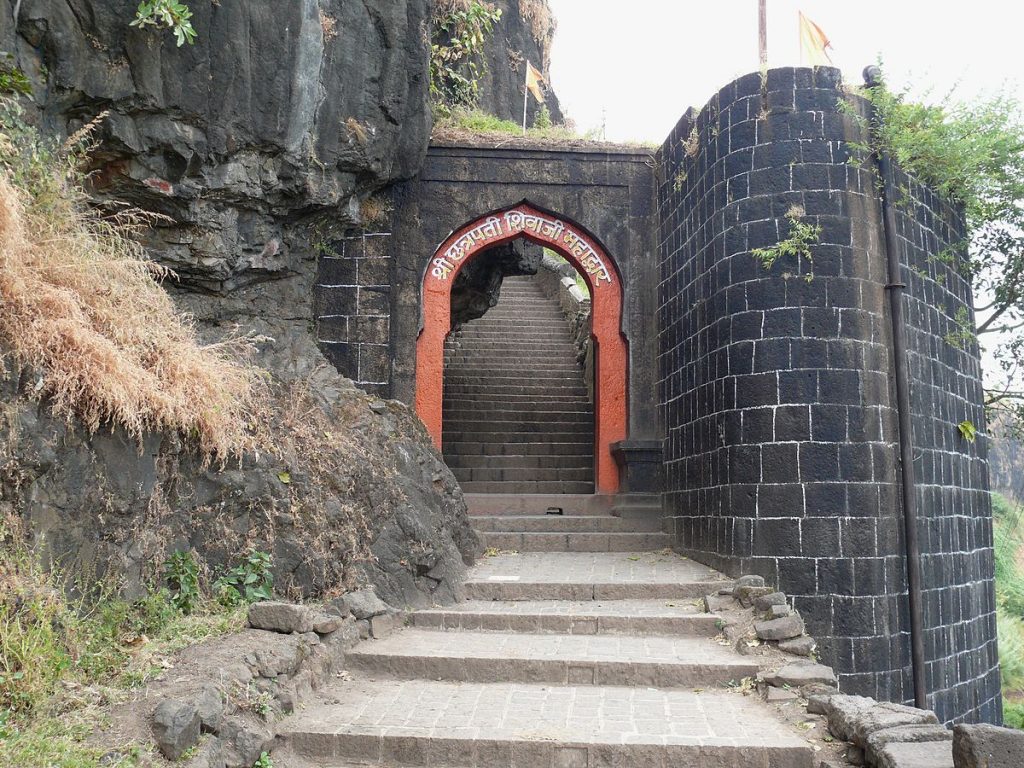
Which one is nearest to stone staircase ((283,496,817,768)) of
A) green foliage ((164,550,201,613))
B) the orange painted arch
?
green foliage ((164,550,201,613))

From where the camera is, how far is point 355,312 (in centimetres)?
1080

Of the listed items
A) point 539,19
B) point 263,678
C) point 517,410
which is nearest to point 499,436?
point 517,410

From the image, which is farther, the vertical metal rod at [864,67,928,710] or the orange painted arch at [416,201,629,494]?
the orange painted arch at [416,201,629,494]

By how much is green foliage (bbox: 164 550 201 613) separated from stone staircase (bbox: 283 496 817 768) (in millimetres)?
1115

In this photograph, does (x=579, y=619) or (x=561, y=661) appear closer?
(x=561, y=661)

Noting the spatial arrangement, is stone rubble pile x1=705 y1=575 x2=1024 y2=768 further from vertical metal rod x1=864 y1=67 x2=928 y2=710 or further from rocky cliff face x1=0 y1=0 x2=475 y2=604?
rocky cliff face x1=0 y1=0 x2=475 y2=604

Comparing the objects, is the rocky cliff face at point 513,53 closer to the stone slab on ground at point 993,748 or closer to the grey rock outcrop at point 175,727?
the grey rock outcrop at point 175,727

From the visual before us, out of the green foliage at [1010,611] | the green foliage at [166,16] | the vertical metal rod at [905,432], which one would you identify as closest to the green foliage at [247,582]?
the green foliage at [166,16]

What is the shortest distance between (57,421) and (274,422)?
7.06ft

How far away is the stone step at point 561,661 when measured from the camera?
6.19m

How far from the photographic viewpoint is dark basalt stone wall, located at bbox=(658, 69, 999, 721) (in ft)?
25.5

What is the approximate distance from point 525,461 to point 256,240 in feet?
16.8

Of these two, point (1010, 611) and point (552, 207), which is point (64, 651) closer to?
point (552, 207)

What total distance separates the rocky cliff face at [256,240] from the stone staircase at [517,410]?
342 cm
